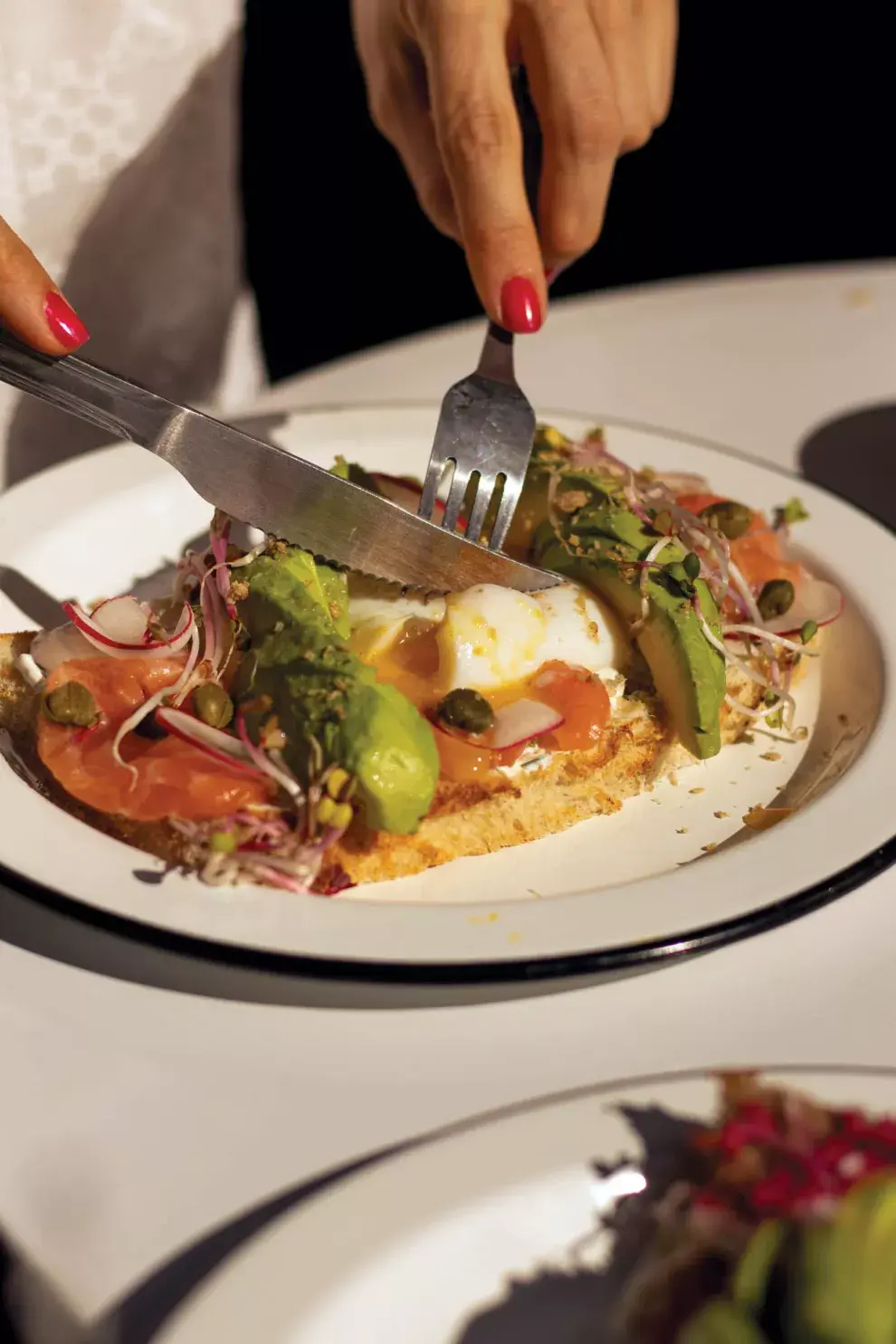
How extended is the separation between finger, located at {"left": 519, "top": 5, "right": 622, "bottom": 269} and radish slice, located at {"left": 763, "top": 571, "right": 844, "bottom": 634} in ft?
2.68

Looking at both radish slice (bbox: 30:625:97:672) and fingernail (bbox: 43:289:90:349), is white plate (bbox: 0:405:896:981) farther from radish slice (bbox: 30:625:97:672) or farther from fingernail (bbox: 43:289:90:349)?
fingernail (bbox: 43:289:90:349)

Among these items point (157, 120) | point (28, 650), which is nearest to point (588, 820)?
Result: point (28, 650)

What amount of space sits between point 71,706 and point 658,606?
2.86 feet

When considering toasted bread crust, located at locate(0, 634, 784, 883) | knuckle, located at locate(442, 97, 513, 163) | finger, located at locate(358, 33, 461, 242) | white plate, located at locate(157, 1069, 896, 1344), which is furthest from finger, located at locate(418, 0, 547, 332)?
white plate, located at locate(157, 1069, 896, 1344)

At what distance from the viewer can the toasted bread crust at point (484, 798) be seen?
5.48ft

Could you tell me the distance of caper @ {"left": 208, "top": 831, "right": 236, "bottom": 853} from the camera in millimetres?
1502

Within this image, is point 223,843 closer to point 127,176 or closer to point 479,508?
point 479,508

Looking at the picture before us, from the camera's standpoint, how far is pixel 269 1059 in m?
1.40

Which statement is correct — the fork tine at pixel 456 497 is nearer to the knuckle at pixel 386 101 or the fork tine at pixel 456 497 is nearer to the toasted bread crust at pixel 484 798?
the toasted bread crust at pixel 484 798

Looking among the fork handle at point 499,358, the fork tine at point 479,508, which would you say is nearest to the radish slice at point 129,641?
the fork tine at point 479,508

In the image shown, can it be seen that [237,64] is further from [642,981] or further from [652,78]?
[642,981]

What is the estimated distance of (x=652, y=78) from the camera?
2572mm

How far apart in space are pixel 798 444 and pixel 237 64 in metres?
1.75

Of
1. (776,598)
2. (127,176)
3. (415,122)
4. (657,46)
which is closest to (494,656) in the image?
(776,598)
